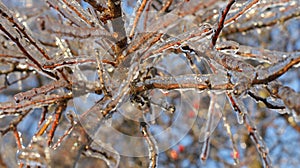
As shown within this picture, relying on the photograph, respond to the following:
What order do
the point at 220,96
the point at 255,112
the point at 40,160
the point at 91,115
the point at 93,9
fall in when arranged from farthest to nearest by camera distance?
the point at 255,112 < the point at 220,96 < the point at 93,9 < the point at 91,115 < the point at 40,160

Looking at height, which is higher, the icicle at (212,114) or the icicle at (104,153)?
the icicle at (212,114)

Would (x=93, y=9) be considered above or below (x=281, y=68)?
above

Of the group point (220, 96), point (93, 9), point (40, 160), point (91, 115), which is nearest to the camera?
point (40, 160)

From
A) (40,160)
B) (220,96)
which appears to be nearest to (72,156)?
(40,160)

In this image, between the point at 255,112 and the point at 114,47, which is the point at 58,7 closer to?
the point at 114,47

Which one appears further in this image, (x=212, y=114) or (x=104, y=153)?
(x=212, y=114)

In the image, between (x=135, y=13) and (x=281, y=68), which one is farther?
(x=135, y=13)

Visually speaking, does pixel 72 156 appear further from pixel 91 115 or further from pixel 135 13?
pixel 135 13

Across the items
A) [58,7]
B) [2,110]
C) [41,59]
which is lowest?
[2,110]

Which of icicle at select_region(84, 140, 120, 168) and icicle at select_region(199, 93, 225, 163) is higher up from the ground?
icicle at select_region(199, 93, 225, 163)

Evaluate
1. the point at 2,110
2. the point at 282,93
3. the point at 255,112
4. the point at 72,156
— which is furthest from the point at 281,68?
the point at 255,112
